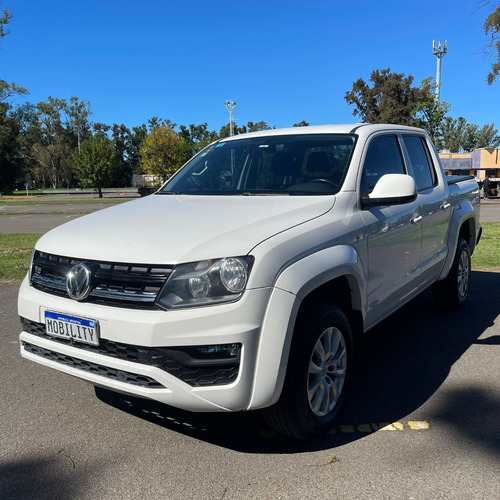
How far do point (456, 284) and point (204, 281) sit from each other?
12.1ft

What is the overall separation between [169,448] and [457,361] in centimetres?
251

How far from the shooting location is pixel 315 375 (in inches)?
109

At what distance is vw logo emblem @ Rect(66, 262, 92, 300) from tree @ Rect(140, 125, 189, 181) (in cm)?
4423

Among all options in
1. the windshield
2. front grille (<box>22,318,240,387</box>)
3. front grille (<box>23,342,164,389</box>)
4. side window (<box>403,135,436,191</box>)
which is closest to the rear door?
side window (<box>403,135,436,191</box>)

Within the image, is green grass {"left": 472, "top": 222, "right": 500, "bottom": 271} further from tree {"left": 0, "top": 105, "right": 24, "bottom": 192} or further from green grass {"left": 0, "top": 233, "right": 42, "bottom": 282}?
tree {"left": 0, "top": 105, "right": 24, "bottom": 192}

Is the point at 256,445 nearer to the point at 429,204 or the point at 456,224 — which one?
the point at 429,204

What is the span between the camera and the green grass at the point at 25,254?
784 cm

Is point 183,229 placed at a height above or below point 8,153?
below

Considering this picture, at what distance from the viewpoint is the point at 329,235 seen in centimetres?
286

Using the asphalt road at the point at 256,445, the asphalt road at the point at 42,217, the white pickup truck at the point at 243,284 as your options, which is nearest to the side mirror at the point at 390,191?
the white pickup truck at the point at 243,284

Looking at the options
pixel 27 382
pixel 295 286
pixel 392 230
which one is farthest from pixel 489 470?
pixel 27 382

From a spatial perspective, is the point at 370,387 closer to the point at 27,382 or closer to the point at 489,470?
the point at 489,470

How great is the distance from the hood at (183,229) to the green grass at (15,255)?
5222 mm

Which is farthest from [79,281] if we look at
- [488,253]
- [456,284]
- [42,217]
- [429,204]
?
[42,217]
